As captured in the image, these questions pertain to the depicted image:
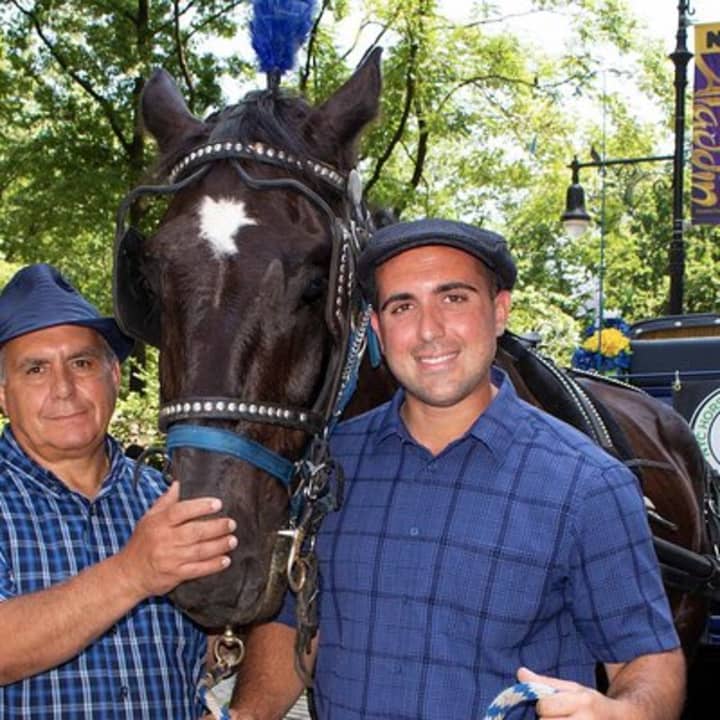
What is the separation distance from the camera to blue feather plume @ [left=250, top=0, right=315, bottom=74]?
9.82 feet

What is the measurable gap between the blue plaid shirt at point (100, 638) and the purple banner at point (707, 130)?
8963mm

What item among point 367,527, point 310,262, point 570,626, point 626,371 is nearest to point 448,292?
point 310,262

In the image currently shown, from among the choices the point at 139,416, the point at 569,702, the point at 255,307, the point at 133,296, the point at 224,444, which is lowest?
the point at 569,702

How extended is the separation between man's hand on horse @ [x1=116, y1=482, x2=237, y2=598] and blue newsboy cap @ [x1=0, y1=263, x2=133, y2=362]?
2.82 ft

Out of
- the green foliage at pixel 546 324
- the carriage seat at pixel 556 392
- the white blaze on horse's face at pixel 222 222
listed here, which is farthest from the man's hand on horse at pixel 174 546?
the green foliage at pixel 546 324

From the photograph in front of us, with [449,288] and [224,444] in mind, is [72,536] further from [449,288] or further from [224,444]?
[449,288]

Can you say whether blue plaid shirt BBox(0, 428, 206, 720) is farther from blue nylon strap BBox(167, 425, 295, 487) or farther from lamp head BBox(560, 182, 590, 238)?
lamp head BBox(560, 182, 590, 238)

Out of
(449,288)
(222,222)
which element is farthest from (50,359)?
(449,288)

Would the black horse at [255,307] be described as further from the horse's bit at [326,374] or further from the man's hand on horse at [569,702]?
the man's hand on horse at [569,702]

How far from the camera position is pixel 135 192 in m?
2.77

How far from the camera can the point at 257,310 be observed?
2.44 meters

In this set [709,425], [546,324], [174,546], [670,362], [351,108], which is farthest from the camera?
[546,324]

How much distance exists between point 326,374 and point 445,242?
473 millimetres

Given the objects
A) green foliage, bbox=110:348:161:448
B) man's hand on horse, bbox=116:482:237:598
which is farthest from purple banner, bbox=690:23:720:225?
man's hand on horse, bbox=116:482:237:598
